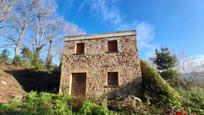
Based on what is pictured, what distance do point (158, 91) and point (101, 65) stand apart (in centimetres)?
457

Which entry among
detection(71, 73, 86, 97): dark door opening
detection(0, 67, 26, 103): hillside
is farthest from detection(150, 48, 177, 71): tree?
detection(0, 67, 26, 103): hillside

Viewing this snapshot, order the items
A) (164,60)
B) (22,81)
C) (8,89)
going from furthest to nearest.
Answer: (164,60), (22,81), (8,89)

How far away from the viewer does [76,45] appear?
49.5ft

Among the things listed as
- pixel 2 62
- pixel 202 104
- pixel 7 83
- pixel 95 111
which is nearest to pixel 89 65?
pixel 95 111

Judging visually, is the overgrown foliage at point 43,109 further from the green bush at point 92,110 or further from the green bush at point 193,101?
the green bush at point 193,101

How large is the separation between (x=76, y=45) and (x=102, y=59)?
8.59ft

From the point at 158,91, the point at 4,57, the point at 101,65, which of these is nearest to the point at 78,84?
the point at 101,65

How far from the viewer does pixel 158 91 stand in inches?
474

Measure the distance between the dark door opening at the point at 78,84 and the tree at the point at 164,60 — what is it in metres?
9.97

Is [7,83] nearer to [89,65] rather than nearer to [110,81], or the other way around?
[89,65]

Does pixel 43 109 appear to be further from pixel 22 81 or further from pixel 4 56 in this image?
pixel 4 56

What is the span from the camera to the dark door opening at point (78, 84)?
1384 centimetres

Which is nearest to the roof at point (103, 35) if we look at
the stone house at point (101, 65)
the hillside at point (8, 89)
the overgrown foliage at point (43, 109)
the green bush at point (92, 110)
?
the stone house at point (101, 65)

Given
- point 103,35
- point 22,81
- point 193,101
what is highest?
point 103,35
